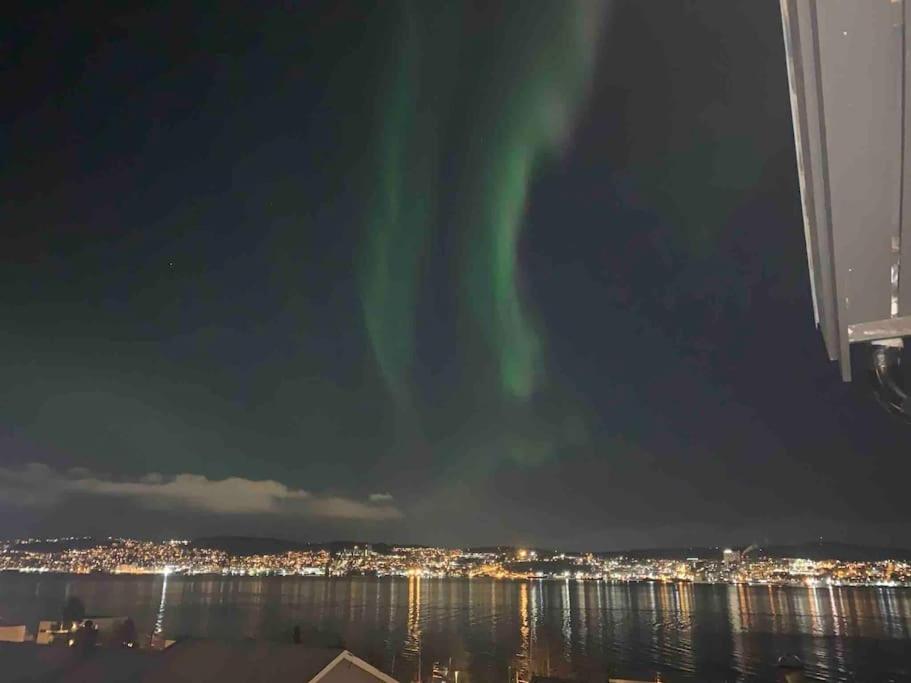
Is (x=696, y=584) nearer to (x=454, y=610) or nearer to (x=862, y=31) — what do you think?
(x=454, y=610)

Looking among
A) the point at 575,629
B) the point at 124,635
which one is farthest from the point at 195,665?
the point at 575,629

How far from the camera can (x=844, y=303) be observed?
220 cm

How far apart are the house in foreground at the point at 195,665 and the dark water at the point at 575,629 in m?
23.9

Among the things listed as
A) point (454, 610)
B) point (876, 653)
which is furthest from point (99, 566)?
point (876, 653)

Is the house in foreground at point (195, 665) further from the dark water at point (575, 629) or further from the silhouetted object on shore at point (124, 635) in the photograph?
the dark water at point (575, 629)

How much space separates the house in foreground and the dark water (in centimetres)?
2387

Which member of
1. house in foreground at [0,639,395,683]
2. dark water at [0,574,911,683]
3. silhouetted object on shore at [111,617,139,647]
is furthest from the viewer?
dark water at [0,574,911,683]

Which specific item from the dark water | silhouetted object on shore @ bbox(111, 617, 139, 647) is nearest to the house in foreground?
silhouetted object on shore @ bbox(111, 617, 139, 647)

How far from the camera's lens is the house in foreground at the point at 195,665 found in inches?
559

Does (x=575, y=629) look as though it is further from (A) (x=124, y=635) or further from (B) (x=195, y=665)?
(B) (x=195, y=665)

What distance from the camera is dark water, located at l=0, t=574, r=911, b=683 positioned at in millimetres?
45750

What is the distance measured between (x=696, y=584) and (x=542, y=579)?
1898 inches

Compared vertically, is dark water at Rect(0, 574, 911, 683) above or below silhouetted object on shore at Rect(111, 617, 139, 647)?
below

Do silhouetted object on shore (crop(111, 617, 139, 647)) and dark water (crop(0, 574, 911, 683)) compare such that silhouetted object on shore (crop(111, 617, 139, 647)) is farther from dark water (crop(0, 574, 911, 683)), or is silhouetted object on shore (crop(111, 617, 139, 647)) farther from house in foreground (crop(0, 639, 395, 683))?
house in foreground (crop(0, 639, 395, 683))
